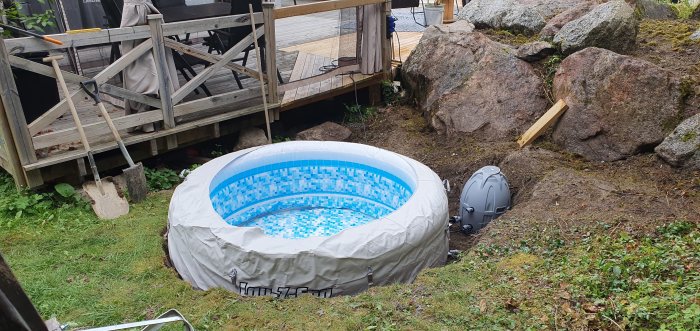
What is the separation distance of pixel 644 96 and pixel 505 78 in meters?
1.62

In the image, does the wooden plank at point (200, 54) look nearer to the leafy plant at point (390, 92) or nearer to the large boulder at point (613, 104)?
the leafy plant at point (390, 92)

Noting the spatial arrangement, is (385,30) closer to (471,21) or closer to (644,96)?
(471,21)

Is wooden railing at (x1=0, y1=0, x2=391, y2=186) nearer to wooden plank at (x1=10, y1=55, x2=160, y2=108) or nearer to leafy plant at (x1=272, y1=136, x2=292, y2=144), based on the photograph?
wooden plank at (x1=10, y1=55, x2=160, y2=108)

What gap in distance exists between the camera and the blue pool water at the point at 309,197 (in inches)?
236

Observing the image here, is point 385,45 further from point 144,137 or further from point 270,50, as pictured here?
point 144,137

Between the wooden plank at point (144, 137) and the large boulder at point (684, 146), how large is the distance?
13.9 ft

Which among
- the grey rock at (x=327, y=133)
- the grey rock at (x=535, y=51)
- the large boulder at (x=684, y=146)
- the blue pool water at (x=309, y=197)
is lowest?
the blue pool water at (x=309, y=197)

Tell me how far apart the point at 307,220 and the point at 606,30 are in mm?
4125

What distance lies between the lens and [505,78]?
6758 millimetres

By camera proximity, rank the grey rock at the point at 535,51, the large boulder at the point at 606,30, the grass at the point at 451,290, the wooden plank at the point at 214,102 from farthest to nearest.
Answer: the grey rock at the point at 535,51 < the large boulder at the point at 606,30 < the wooden plank at the point at 214,102 < the grass at the point at 451,290

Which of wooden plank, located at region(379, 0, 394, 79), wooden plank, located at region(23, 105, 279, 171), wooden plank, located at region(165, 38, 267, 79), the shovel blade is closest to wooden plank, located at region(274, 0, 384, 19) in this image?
wooden plank, located at region(379, 0, 394, 79)

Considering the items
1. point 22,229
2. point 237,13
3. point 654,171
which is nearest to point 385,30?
point 237,13

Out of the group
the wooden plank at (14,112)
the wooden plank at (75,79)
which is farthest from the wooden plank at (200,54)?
the wooden plank at (14,112)

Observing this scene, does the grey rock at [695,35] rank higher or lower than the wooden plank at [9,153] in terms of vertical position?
higher
